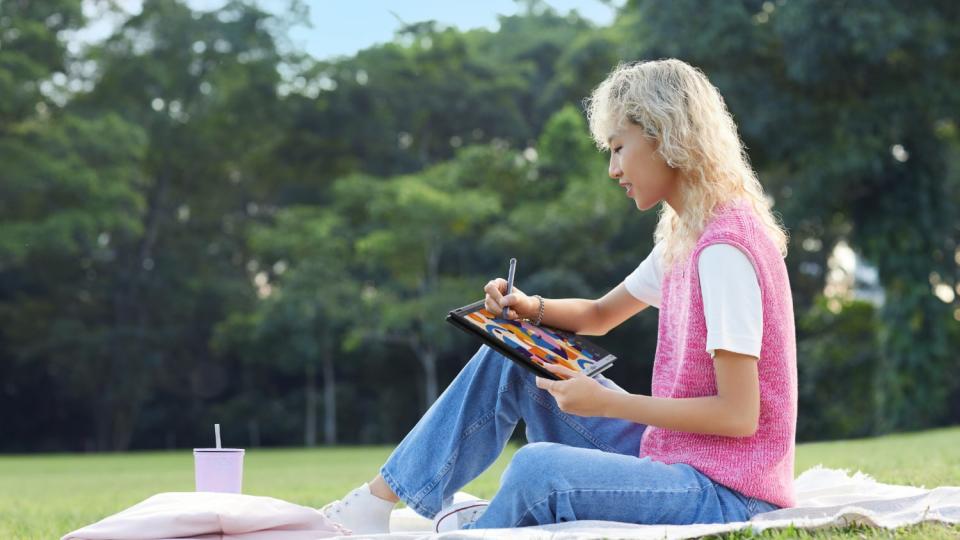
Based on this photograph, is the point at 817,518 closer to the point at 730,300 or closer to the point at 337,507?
the point at 730,300

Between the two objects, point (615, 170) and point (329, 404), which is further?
point (329, 404)

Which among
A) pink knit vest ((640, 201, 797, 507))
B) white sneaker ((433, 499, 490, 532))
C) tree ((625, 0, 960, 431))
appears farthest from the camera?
tree ((625, 0, 960, 431))

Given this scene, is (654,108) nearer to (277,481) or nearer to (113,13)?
(277,481)

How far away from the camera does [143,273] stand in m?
22.2

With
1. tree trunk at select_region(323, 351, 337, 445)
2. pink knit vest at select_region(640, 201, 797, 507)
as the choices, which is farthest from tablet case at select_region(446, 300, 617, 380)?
tree trunk at select_region(323, 351, 337, 445)

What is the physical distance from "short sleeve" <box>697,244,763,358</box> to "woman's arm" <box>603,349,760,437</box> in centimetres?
3

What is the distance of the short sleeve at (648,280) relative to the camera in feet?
9.04

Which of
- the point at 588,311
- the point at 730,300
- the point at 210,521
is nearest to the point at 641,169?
the point at 730,300

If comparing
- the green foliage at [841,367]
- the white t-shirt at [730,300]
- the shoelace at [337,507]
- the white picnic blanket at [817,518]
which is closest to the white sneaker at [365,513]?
the shoelace at [337,507]

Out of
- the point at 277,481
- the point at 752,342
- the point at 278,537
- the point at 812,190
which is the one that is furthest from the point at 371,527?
the point at 812,190

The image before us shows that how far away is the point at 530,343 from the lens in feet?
8.39

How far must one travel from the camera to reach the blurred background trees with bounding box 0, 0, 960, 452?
1362cm

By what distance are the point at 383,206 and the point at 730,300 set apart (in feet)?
54.1

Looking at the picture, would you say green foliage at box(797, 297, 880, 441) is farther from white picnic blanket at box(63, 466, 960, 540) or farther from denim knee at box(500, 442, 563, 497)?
denim knee at box(500, 442, 563, 497)
